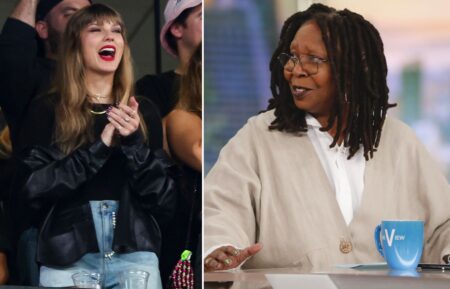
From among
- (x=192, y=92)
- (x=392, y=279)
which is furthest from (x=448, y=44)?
(x=392, y=279)

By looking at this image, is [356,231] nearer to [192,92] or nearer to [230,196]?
[230,196]

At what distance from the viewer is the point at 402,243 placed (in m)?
1.88

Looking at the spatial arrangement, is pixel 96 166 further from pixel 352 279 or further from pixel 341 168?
pixel 352 279

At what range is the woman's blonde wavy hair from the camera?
218 cm

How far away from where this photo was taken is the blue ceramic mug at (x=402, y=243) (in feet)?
6.15

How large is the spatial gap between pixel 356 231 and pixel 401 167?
0.20 metres

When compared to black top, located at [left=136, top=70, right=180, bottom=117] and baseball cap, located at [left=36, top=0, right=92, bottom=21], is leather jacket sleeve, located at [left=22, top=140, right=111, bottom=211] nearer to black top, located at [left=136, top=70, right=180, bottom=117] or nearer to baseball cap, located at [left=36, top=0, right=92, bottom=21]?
black top, located at [left=136, top=70, right=180, bottom=117]

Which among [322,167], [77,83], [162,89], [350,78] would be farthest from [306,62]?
[77,83]

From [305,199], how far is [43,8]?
0.79 metres

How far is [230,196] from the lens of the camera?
7.29ft

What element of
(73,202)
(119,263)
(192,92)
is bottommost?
(119,263)

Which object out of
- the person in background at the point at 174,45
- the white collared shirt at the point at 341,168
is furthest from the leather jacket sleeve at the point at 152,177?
the white collared shirt at the point at 341,168

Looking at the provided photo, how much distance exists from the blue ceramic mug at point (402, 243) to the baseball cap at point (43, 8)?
97 centimetres

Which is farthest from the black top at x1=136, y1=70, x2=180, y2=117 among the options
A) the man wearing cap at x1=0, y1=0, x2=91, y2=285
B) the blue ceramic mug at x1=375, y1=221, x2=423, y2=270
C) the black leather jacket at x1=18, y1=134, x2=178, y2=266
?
the blue ceramic mug at x1=375, y1=221, x2=423, y2=270
